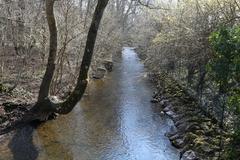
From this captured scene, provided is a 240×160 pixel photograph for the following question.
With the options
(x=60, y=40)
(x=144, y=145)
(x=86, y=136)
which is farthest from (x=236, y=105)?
(x=60, y=40)

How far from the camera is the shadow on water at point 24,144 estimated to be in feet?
41.9

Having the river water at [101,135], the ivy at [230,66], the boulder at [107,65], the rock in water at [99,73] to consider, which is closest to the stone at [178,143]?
the river water at [101,135]

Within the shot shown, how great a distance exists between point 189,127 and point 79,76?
516 centimetres

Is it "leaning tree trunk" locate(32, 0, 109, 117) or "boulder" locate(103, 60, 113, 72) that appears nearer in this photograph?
"leaning tree trunk" locate(32, 0, 109, 117)

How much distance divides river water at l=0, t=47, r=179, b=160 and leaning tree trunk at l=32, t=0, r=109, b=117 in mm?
776

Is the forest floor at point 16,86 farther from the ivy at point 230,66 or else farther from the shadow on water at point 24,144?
the ivy at point 230,66

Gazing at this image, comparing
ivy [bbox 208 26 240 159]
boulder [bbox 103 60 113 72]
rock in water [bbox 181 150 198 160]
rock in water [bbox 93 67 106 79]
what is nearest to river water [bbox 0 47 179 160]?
rock in water [bbox 181 150 198 160]

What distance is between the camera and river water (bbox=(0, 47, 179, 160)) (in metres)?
13.2

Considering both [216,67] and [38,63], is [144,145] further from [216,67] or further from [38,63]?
[38,63]

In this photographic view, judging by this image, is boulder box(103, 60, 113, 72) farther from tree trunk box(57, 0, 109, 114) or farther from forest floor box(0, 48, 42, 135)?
tree trunk box(57, 0, 109, 114)

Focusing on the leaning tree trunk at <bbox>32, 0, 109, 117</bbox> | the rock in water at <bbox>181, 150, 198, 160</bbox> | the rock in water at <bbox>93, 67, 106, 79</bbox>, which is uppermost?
the leaning tree trunk at <bbox>32, 0, 109, 117</bbox>

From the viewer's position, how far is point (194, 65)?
2055 centimetres

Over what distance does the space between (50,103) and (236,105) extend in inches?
321

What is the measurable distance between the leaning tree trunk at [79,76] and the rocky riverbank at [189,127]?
4353 millimetres
